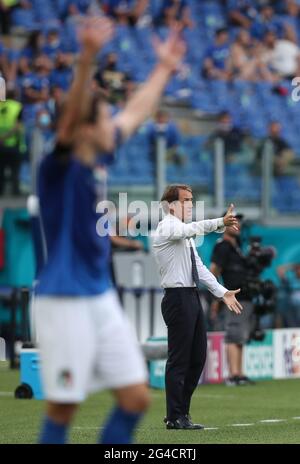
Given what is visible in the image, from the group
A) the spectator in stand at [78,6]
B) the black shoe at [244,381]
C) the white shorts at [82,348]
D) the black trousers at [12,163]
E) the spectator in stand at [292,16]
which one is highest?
the spectator in stand at [292,16]

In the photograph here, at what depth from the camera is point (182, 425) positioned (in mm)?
10469

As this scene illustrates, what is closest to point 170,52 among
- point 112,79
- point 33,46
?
point 112,79

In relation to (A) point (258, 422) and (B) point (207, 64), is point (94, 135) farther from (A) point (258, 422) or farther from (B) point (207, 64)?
(B) point (207, 64)

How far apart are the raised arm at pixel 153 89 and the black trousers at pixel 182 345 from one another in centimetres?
449

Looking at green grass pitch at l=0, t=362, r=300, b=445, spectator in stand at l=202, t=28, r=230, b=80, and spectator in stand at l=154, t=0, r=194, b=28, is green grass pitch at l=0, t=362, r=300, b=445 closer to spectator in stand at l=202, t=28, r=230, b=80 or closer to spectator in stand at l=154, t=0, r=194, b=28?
spectator in stand at l=202, t=28, r=230, b=80

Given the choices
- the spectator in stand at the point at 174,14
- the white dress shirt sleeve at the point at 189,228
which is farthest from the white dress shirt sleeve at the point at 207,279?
the spectator in stand at the point at 174,14

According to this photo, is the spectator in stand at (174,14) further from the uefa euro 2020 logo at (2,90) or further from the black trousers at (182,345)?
the black trousers at (182,345)

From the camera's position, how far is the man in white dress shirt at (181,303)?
10.4m

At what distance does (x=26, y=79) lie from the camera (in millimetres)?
20094

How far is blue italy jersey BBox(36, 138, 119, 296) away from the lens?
20.2 ft

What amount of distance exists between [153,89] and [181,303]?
4587 mm
